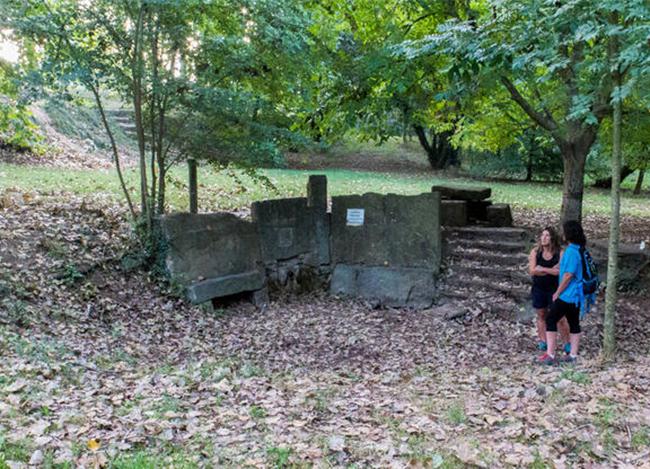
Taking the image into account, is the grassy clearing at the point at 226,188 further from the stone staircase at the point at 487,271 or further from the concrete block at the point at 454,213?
the stone staircase at the point at 487,271

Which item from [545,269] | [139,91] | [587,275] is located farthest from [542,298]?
[139,91]

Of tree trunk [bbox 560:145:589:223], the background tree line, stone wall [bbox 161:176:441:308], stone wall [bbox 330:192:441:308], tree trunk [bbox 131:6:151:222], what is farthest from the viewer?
tree trunk [bbox 560:145:589:223]

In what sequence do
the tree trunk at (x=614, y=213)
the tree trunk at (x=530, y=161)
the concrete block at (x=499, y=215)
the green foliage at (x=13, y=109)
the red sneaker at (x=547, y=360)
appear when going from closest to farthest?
the tree trunk at (x=614, y=213) → the red sneaker at (x=547, y=360) → the green foliage at (x=13, y=109) → the concrete block at (x=499, y=215) → the tree trunk at (x=530, y=161)

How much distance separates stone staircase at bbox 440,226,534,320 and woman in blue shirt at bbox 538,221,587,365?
1817mm

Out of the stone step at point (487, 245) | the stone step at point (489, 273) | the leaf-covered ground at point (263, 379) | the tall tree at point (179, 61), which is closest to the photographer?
the leaf-covered ground at point (263, 379)

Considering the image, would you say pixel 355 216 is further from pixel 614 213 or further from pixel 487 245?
pixel 614 213

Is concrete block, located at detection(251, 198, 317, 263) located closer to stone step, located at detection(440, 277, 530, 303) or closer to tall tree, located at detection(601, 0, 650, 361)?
stone step, located at detection(440, 277, 530, 303)

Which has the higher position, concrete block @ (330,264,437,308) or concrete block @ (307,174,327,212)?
concrete block @ (307,174,327,212)

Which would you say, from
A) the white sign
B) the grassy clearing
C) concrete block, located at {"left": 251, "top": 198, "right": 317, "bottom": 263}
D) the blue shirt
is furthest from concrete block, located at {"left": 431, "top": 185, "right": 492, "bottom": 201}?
the blue shirt

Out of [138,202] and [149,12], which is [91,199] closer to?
[138,202]

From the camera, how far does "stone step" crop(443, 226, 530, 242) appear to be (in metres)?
8.82

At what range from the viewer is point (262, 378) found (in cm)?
503

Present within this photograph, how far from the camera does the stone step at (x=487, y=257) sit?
8.35 metres


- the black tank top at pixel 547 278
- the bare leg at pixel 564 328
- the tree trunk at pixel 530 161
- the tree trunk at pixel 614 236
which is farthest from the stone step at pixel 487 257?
the tree trunk at pixel 530 161
